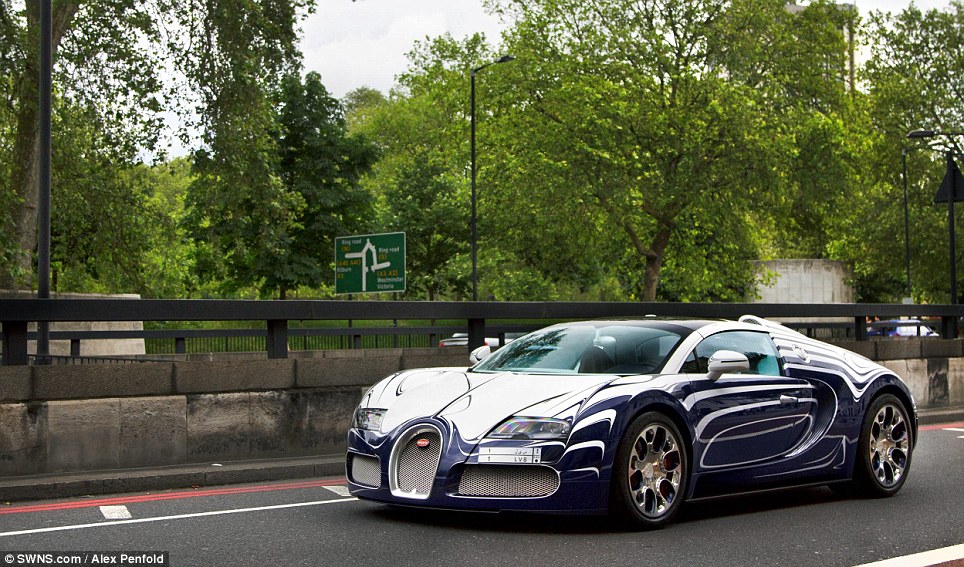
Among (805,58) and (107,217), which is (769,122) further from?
(107,217)

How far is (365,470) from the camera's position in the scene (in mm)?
7547

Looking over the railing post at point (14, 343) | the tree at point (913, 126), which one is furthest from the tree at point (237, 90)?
the tree at point (913, 126)

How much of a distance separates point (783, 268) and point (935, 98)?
13237mm

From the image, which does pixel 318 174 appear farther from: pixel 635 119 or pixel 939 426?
pixel 939 426

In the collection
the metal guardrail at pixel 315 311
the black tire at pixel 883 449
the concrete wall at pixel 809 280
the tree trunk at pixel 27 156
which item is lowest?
the black tire at pixel 883 449

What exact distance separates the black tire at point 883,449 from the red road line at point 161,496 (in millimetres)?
4119

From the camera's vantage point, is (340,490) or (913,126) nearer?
(340,490)

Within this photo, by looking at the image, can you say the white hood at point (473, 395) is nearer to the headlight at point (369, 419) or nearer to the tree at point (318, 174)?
the headlight at point (369, 419)

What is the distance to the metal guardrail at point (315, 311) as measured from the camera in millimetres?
9398

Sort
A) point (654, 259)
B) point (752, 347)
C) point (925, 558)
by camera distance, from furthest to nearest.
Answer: point (654, 259), point (752, 347), point (925, 558)

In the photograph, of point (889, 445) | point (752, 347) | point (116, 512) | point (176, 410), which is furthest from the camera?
point (176, 410)

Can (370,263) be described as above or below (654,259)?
below

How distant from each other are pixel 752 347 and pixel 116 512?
15.0ft

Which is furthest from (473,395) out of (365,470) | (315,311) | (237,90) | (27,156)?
(27,156)
